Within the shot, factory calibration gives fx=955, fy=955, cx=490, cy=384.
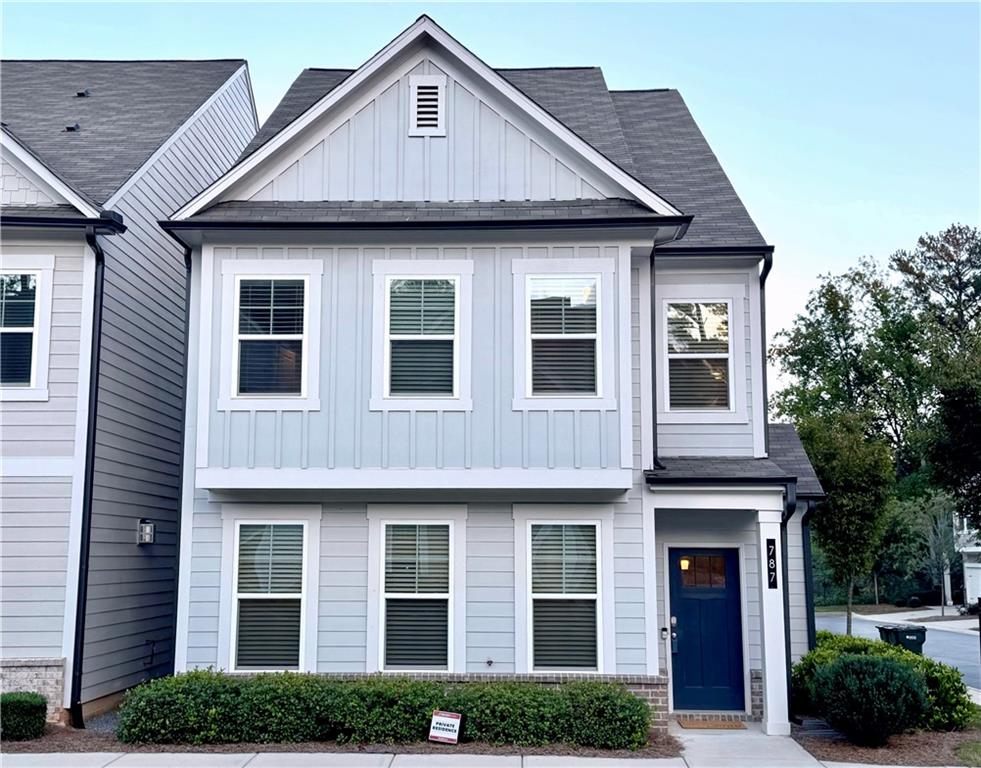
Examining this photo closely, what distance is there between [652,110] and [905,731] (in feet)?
34.2

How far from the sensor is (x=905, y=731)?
10.7 m

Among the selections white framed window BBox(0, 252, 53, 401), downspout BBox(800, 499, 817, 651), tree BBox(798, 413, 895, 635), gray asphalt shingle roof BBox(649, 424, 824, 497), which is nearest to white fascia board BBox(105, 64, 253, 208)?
white framed window BBox(0, 252, 53, 401)

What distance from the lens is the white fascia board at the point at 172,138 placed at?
12648 mm

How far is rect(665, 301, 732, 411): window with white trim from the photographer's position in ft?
41.3

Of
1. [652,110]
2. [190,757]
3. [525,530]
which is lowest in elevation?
[190,757]

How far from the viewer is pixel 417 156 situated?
1192cm

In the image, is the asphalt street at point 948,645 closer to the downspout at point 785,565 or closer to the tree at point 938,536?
the tree at point 938,536

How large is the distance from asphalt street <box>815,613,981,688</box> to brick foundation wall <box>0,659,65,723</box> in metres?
14.1

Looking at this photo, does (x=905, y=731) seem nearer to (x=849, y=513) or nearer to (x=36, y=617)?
(x=849, y=513)

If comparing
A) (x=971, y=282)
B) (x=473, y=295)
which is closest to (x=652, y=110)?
(x=473, y=295)

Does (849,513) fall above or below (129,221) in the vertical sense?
below

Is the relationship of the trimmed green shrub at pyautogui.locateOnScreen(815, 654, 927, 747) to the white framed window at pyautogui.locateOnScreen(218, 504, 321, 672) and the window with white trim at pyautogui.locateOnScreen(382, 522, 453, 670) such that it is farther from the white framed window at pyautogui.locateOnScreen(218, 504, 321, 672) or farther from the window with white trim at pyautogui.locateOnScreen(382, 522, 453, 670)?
the white framed window at pyautogui.locateOnScreen(218, 504, 321, 672)

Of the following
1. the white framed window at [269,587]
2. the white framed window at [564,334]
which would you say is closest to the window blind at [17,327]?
the white framed window at [269,587]

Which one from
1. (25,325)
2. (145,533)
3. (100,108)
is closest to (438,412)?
(145,533)
